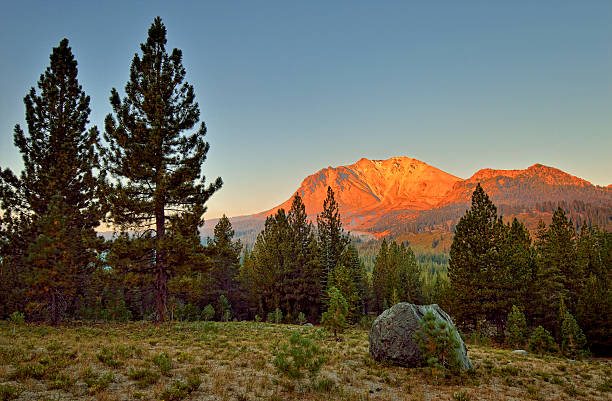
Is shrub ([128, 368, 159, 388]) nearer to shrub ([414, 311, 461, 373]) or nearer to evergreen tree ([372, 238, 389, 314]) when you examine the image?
shrub ([414, 311, 461, 373])

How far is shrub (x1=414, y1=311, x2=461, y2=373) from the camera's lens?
31.9ft

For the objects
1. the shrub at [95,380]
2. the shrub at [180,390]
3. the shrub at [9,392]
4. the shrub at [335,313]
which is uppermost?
the shrub at [9,392]

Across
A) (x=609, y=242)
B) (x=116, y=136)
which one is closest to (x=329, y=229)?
(x=116, y=136)

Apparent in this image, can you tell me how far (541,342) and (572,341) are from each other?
18.6 ft

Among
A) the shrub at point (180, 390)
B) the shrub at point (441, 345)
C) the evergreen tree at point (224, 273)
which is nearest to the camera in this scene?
the shrub at point (180, 390)

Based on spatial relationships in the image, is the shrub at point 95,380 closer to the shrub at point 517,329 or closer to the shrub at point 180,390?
the shrub at point 180,390

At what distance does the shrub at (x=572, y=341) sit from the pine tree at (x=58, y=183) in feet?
106

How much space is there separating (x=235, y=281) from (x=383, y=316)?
126ft

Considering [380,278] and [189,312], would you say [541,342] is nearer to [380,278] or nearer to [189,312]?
[189,312]

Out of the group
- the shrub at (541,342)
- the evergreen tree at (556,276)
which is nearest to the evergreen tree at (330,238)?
the evergreen tree at (556,276)

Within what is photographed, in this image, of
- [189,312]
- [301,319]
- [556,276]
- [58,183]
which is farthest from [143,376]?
[556,276]

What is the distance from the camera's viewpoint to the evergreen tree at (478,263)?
1123 inches

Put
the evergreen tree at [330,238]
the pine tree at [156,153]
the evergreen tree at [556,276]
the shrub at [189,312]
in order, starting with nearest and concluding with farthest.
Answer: the pine tree at [156,153] < the evergreen tree at [556,276] < the shrub at [189,312] < the evergreen tree at [330,238]

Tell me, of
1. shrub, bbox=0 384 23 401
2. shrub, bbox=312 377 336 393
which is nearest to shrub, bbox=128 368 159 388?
shrub, bbox=0 384 23 401
